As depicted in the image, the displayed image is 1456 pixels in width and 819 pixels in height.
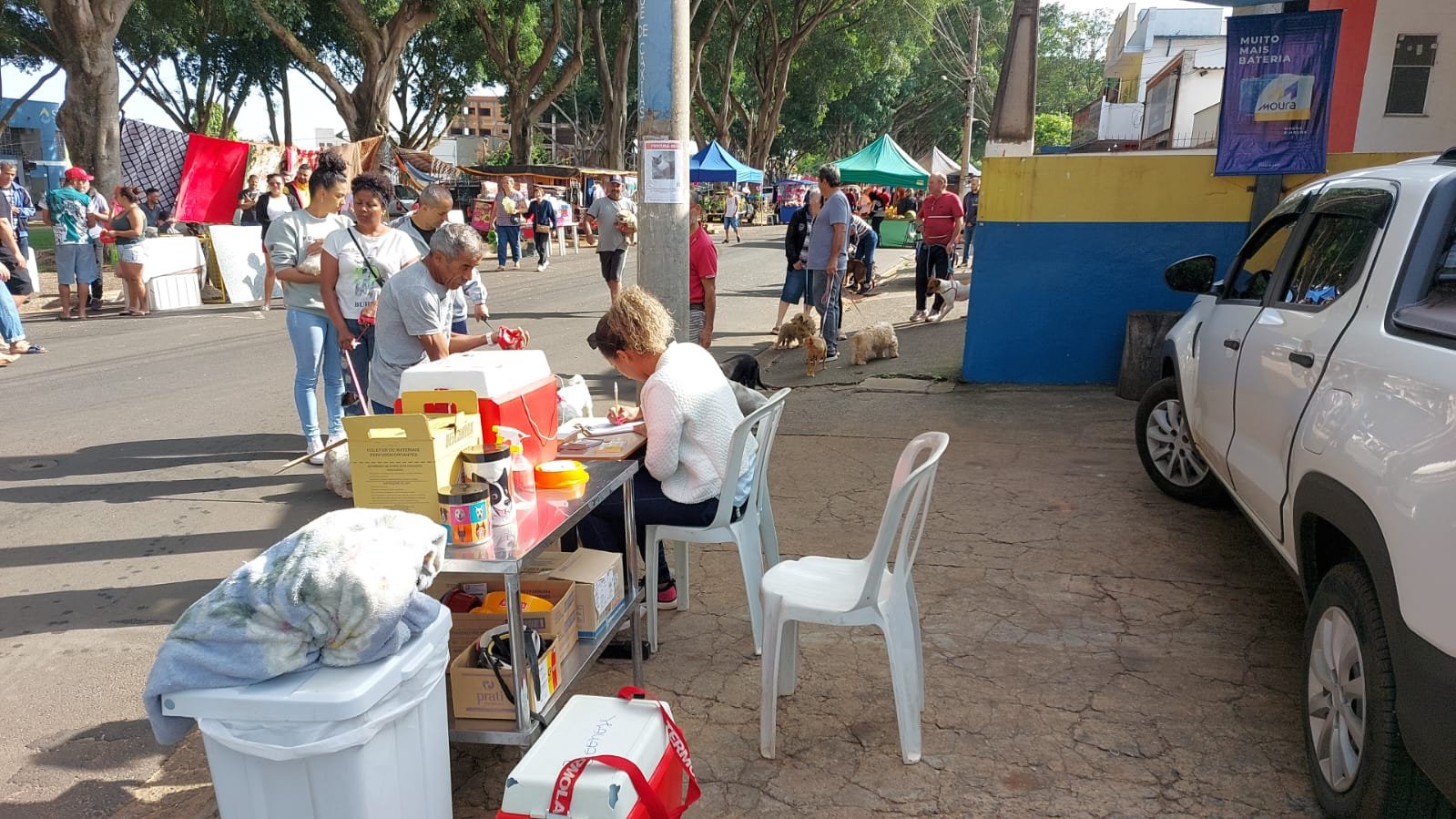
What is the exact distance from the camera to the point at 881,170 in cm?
2012

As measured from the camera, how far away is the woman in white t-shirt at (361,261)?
17.3 ft

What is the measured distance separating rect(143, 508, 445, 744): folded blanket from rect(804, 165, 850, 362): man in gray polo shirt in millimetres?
7532

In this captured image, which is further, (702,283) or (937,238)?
(937,238)

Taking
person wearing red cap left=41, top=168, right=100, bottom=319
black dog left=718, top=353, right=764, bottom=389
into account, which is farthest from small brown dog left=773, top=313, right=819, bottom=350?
person wearing red cap left=41, top=168, right=100, bottom=319

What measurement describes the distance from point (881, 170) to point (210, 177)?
1260cm

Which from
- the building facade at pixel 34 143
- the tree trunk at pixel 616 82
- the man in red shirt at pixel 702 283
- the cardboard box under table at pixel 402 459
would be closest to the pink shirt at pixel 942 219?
the man in red shirt at pixel 702 283

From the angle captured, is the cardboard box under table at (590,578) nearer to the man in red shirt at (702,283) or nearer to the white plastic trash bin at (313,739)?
the white plastic trash bin at (313,739)

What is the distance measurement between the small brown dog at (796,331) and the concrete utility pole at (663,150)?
3590 millimetres

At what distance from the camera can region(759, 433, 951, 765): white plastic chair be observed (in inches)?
113

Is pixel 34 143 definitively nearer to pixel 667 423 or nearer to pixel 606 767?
pixel 667 423

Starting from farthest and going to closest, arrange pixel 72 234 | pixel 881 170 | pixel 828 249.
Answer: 1. pixel 881 170
2. pixel 72 234
3. pixel 828 249

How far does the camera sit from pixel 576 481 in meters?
3.19

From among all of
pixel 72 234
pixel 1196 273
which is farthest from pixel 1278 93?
pixel 72 234

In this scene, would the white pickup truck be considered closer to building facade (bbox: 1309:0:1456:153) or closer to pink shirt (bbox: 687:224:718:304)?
pink shirt (bbox: 687:224:718:304)
